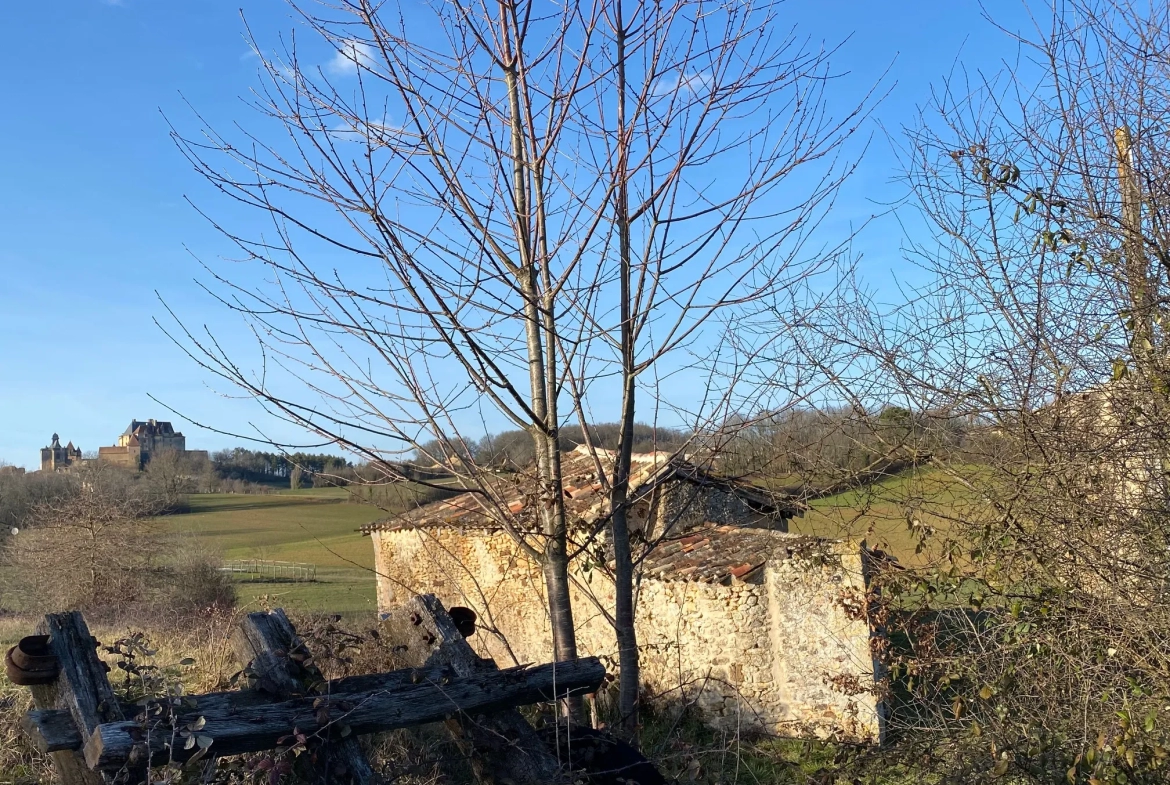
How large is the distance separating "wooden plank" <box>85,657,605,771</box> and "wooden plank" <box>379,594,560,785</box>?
0.25 feet

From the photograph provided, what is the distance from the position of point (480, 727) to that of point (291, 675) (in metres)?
0.73

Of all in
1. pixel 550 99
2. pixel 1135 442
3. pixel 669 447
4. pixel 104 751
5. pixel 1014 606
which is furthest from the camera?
pixel 1014 606

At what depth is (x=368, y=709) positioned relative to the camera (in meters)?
3.15

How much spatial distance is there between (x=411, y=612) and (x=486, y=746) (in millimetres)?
749

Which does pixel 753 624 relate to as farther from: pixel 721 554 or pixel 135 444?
pixel 135 444

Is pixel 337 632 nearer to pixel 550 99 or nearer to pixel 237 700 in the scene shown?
pixel 237 700

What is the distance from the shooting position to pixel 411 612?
3867mm

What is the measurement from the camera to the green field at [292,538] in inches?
1014

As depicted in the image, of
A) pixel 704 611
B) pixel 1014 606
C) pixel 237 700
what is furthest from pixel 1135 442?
pixel 704 611

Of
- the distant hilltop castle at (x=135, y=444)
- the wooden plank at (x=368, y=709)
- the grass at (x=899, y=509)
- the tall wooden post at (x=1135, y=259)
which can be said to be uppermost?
the distant hilltop castle at (x=135, y=444)

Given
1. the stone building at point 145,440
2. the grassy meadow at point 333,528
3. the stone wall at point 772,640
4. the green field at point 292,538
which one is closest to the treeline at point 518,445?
the grassy meadow at point 333,528

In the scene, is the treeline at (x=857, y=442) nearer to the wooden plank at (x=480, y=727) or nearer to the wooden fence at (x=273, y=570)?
the wooden plank at (x=480, y=727)

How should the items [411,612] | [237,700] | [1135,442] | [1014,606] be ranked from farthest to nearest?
[1014,606]
[1135,442]
[411,612]
[237,700]

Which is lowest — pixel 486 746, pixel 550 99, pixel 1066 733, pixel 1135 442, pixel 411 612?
pixel 1066 733
